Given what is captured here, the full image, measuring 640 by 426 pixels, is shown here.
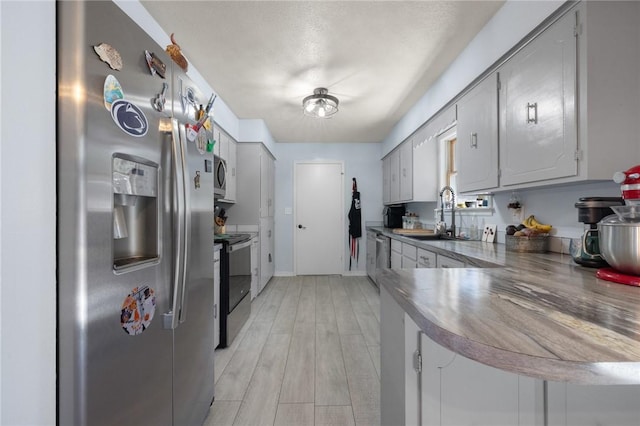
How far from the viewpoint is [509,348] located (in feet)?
1.66

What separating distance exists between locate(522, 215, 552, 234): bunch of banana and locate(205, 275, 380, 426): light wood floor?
1486mm

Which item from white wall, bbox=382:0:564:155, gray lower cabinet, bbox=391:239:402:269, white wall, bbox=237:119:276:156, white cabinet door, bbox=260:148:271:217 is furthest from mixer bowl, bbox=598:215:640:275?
white wall, bbox=237:119:276:156

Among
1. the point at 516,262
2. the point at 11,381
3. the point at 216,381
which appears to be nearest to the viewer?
the point at 11,381

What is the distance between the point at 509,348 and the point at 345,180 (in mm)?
4864

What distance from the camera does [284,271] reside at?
520 cm

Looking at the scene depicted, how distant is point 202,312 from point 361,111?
3.13m

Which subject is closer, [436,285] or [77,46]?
[77,46]

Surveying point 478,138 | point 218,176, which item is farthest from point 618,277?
point 218,176

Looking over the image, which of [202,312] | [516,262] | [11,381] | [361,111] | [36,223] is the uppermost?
[361,111]

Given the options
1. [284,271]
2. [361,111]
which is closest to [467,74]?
[361,111]

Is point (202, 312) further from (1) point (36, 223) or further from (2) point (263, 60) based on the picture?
(2) point (263, 60)

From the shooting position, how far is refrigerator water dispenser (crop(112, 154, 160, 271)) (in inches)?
37.4

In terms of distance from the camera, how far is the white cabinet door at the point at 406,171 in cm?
379

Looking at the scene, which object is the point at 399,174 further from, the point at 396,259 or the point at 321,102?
the point at 321,102
